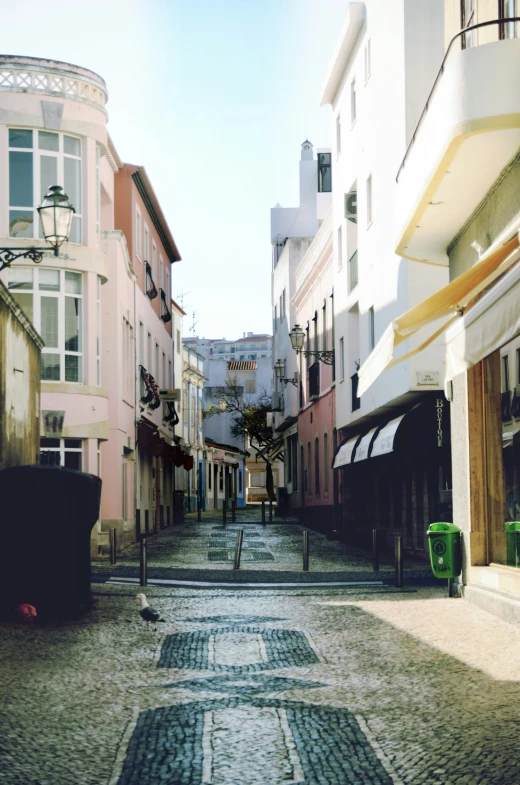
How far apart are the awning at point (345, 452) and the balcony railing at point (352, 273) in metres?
3.82

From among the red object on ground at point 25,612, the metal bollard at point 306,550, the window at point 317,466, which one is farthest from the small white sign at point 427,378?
the window at point 317,466

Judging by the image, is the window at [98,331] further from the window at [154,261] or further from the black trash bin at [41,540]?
the black trash bin at [41,540]

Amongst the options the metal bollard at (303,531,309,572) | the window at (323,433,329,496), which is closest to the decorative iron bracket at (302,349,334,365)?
the window at (323,433,329,496)

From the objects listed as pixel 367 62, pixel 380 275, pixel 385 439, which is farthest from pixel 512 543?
pixel 367 62

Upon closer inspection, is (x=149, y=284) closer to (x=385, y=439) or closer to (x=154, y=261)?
(x=154, y=261)

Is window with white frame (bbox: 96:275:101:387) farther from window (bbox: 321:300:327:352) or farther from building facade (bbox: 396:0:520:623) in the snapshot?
building facade (bbox: 396:0:520:623)

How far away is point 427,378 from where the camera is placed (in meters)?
20.6

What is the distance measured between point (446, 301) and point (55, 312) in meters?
15.7

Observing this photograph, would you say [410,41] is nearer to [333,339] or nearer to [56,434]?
[56,434]

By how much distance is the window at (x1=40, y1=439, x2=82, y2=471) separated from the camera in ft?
86.4

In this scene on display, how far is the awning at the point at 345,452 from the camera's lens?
28797 millimetres

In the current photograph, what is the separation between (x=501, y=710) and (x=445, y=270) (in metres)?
14.2

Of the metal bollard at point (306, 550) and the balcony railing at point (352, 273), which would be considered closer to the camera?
the metal bollard at point (306, 550)

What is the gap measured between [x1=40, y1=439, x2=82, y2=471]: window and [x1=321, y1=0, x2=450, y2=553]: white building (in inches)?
254
